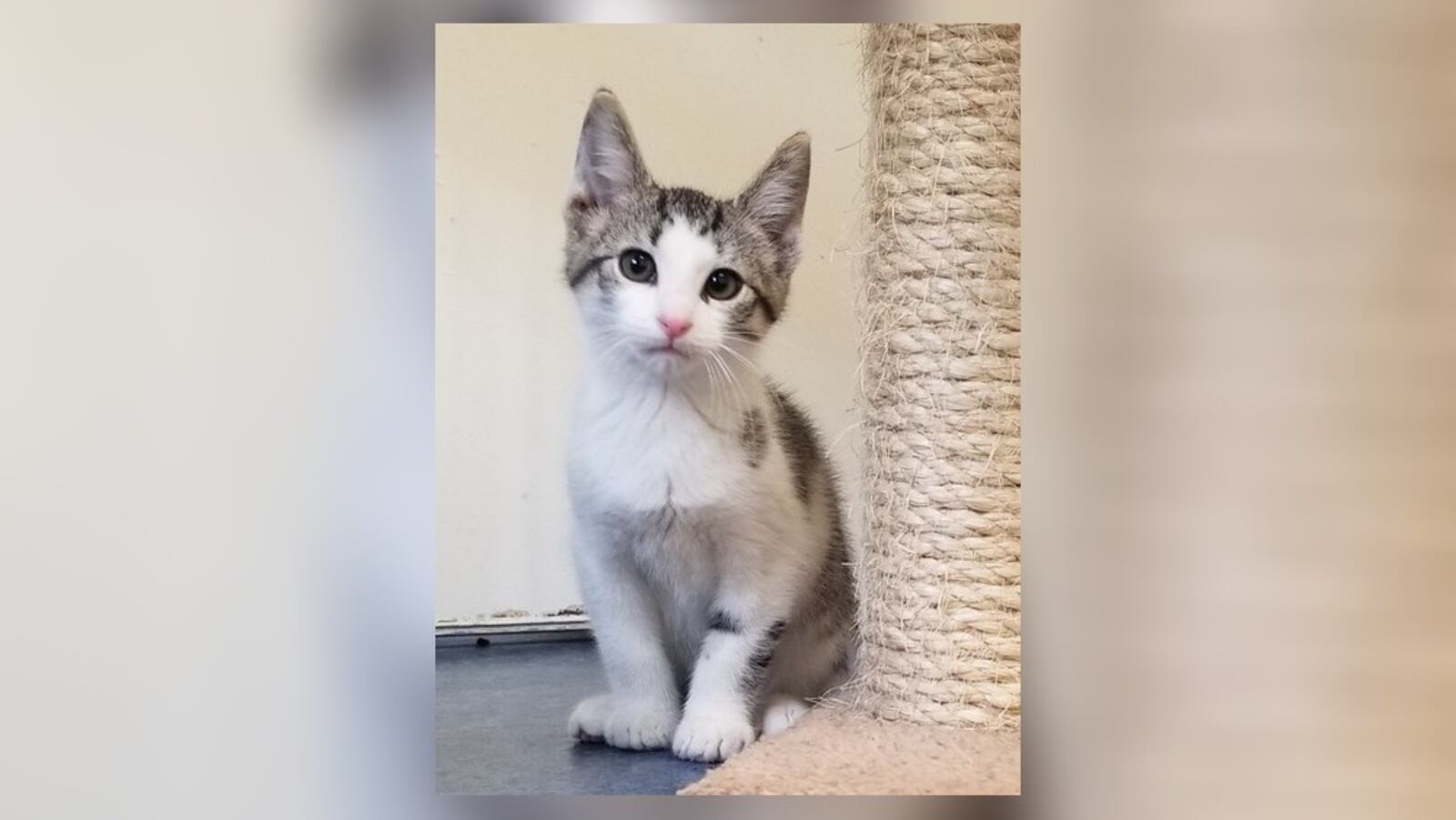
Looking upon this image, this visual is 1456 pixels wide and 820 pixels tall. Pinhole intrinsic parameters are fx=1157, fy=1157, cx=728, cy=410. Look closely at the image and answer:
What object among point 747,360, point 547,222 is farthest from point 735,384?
point 547,222

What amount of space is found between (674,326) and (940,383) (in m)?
0.28

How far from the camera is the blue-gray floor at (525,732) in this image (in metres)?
1.17

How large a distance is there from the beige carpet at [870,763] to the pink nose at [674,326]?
1.36ft

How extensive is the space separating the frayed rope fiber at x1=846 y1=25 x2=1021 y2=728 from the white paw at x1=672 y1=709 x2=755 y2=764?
123mm

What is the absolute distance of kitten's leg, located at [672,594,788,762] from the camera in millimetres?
1155

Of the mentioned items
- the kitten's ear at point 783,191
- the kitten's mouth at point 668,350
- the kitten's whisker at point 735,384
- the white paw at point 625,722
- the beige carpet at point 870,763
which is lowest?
the beige carpet at point 870,763

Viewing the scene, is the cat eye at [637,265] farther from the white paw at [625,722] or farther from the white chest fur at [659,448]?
the white paw at [625,722]

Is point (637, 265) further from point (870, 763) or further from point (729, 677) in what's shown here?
point (870, 763)

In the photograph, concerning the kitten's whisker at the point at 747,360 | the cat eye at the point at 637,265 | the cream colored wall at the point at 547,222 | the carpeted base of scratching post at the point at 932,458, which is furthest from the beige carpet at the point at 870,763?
the cat eye at the point at 637,265
